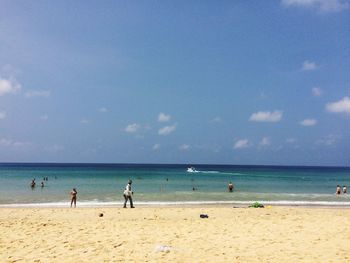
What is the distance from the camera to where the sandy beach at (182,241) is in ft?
33.2

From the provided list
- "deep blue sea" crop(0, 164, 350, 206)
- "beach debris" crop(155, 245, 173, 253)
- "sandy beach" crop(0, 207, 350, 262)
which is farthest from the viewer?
"deep blue sea" crop(0, 164, 350, 206)

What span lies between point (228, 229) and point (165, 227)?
8.71ft

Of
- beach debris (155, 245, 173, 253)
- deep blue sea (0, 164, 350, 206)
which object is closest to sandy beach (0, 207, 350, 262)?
beach debris (155, 245, 173, 253)

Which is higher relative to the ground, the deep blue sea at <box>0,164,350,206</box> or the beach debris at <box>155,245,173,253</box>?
the beach debris at <box>155,245,173,253</box>

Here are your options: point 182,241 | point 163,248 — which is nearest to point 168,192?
point 182,241

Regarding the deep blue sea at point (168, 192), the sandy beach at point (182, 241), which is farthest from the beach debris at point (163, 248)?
the deep blue sea at point (168, 192)

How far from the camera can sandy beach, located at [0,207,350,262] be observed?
10117mm

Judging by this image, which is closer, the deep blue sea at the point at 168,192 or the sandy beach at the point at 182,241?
the sandy beach at the point at 182,241

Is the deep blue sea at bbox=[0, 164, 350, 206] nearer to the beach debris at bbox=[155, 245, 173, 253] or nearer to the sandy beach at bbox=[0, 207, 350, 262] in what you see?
the sandy beach at bbox=[0, 207, 350, 262]

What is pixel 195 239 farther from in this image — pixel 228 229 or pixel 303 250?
pixel 303 250

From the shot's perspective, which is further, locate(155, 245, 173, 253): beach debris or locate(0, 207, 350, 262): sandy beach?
locate(155, 245, 173, 253): beach debris

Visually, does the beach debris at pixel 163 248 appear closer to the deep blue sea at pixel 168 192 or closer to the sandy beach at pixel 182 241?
the sandy beach at pixel 182 241

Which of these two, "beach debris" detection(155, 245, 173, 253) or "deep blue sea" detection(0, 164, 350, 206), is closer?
"beach debris" detection(155, 245, 173, 253)

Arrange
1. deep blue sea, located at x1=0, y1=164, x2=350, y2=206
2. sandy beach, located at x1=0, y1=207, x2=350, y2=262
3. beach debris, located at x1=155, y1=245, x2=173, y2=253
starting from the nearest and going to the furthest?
sandy beach, located at x1=0, y1=207, x2=350, y2=262
beach debris, located at x1=155, y1=245, x2=173, y2=253
deep blue sea, located at x1=0, y1=164, x2=350, y2=206
